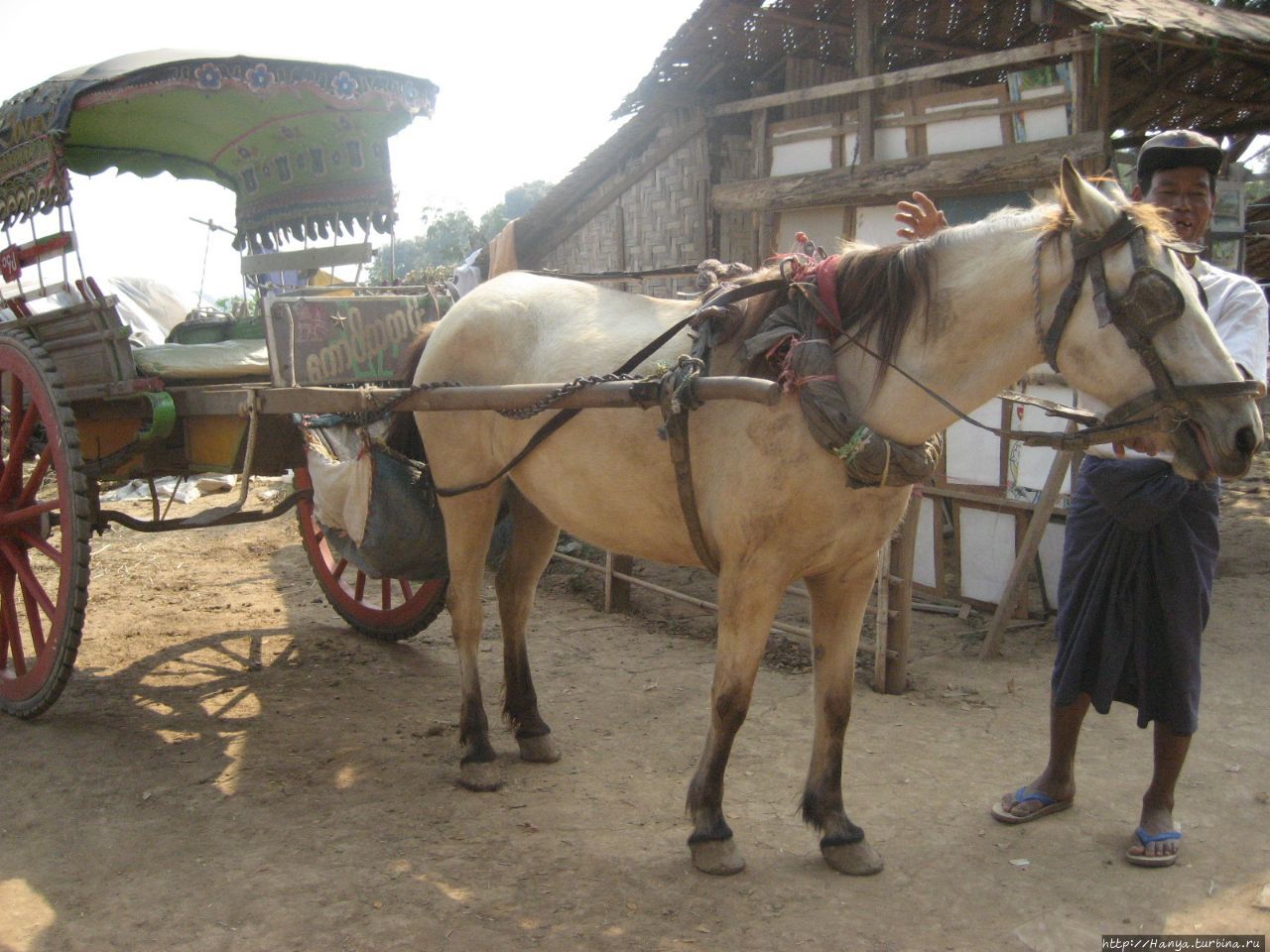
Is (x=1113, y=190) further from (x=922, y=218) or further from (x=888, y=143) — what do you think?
(x=888, y=143)

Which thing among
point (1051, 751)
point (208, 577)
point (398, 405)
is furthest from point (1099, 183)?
point (208, 577)

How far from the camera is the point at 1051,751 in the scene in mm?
3150

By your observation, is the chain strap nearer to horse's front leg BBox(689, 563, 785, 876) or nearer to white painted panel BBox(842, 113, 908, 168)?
horse's front leg BBox(689, 563, 785, 876)

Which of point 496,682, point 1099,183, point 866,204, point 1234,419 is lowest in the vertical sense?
point 496,682

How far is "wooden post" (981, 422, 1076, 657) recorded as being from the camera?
4637 millimetres

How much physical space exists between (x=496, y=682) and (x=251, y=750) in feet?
3.92

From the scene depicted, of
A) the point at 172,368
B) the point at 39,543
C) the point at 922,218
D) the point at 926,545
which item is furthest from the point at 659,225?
the point at 39,543

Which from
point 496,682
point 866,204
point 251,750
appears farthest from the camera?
point 866,204

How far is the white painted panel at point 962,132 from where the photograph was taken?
18.2 ft

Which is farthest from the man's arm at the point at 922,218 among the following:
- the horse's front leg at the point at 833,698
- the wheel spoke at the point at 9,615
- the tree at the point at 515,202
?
the tree at the point at 515,202

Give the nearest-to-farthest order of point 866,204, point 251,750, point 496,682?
point 251,750 < point 496,682 < point 866,204

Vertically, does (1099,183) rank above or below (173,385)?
above

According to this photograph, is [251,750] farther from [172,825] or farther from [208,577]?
[208,577]

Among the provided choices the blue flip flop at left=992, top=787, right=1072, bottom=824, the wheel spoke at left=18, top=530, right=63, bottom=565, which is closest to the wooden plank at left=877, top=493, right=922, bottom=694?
the blue flip flop at left=992, top=787, right=1072, bottom=824
